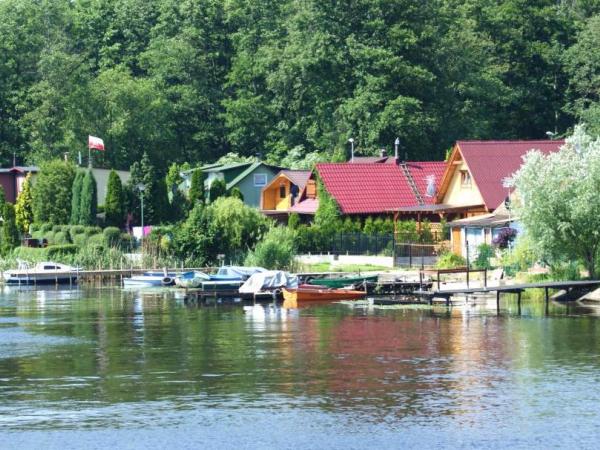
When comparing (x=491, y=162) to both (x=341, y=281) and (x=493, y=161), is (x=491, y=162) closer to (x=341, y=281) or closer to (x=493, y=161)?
(x=493, y=161)

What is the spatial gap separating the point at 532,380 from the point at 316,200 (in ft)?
198

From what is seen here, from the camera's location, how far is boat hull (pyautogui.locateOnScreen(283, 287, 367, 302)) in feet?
253

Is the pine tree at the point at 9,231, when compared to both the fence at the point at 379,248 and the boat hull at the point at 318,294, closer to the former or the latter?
the fence at the point at 379,248

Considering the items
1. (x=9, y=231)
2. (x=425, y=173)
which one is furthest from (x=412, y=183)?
(x=9, y=231)

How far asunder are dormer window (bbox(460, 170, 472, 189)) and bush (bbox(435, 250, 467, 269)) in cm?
1266

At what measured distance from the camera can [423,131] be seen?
128 meters

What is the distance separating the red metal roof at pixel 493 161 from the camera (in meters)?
95.7

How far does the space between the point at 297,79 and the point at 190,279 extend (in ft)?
177

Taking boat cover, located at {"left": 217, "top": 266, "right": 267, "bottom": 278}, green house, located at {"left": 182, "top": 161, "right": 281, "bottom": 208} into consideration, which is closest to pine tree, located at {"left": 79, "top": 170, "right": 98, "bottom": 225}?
green house, located at {"left": 182, "top": 161, "right": 281, "bottom": 208}

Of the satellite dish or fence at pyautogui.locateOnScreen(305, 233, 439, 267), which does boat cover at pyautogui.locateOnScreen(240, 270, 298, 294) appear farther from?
the satellite dish

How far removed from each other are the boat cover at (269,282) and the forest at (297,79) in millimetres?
47873

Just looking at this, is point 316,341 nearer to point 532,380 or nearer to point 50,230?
point 532,380

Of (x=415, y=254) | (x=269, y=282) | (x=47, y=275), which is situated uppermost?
(x=415, y=254)

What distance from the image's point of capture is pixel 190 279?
85.8 meters
